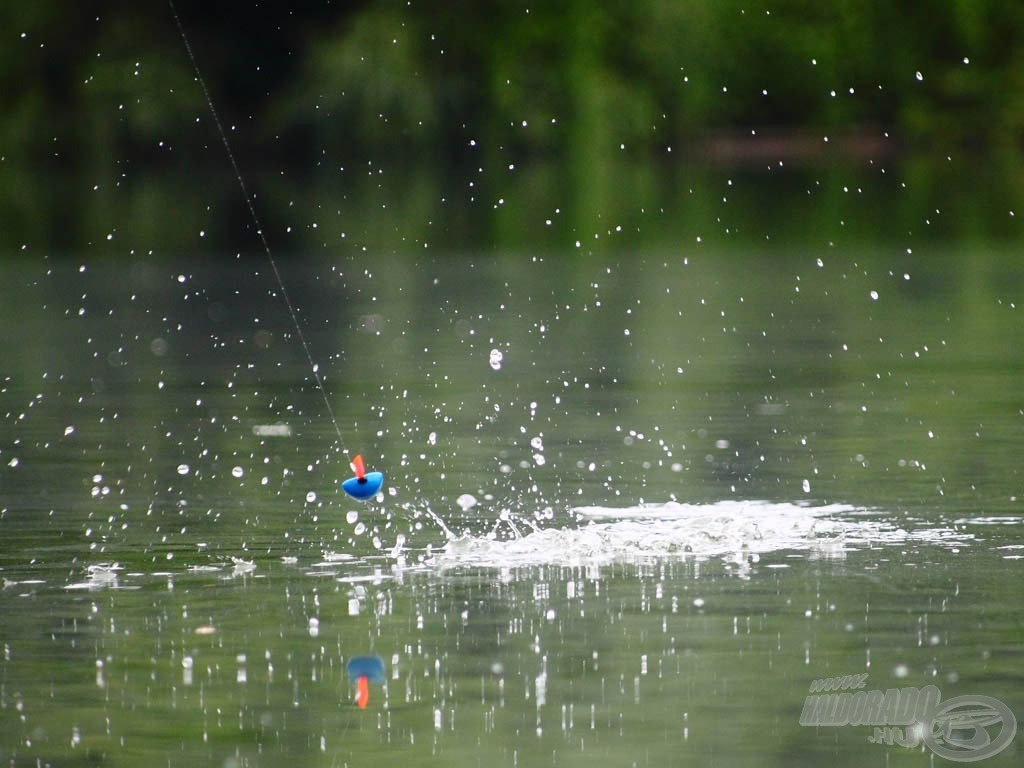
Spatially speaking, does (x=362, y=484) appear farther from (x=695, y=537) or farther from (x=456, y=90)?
(x=456, y=90)

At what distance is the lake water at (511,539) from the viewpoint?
22.6ft

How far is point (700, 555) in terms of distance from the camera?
9.65 meters

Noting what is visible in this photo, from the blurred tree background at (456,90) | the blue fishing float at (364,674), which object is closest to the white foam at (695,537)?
the blue fishing float at (364,674)

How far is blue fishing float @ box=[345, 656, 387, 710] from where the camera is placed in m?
7.20

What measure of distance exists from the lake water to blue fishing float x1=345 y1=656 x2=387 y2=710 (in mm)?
42

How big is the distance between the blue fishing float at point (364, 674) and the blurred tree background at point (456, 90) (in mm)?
34619

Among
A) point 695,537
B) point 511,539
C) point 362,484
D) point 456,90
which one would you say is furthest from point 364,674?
point 456,90

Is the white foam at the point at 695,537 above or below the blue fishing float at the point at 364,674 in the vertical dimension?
above

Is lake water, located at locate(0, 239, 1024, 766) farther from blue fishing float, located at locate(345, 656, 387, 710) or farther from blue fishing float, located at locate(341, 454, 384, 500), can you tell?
blue fishing float, located at locate(341, 454, 384, 500)

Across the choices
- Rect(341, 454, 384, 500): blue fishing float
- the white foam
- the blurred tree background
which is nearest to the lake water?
the white foam

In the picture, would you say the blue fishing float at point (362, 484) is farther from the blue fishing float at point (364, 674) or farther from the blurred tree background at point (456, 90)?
the blurred tree background at point (456, 90)

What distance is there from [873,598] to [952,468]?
3474mm

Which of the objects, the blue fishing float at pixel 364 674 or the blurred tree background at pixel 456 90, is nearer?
the blue fishing float at pixel 364 674

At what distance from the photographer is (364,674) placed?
7496mm
